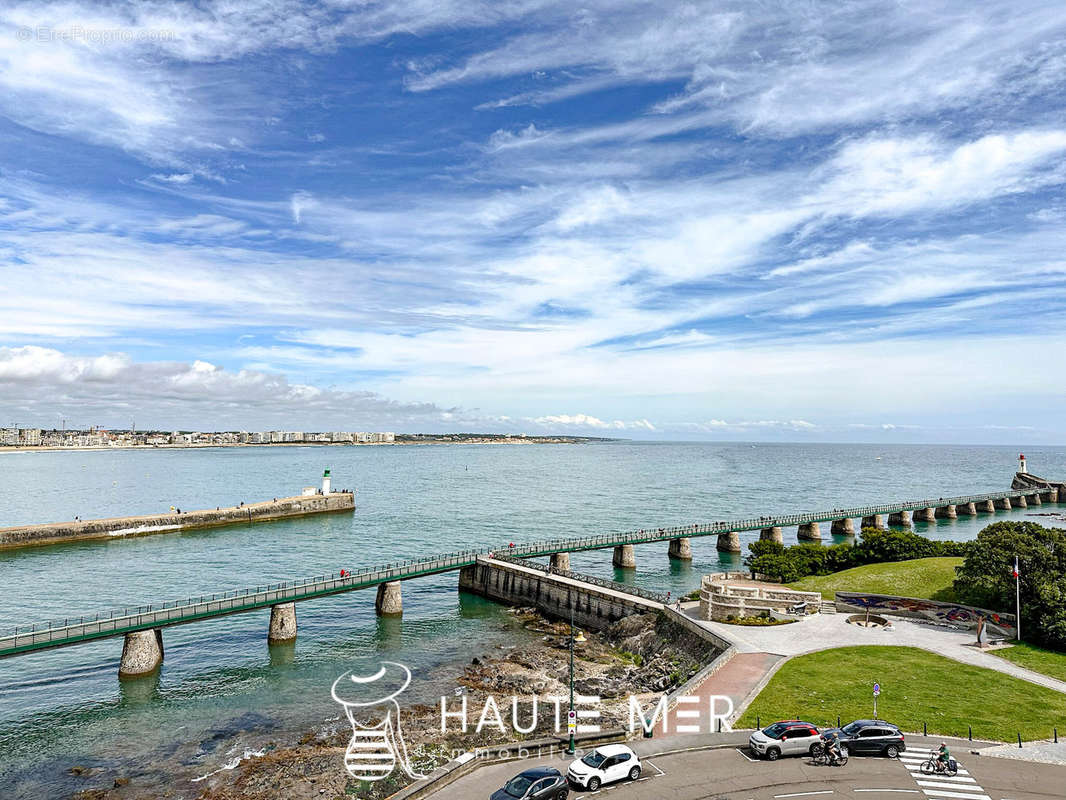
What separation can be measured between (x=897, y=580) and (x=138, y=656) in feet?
223

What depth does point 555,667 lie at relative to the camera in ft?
169

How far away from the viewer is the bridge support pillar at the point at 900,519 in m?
138

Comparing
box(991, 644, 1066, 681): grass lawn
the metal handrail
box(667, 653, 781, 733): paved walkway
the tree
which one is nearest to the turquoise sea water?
the metal handrail

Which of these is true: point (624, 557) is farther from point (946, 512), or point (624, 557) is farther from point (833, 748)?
point (946, 512)

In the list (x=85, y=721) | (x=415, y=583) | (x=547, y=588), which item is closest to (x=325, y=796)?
(x=85, y=721)

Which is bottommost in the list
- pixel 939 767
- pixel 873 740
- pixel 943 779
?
pixel 943 779

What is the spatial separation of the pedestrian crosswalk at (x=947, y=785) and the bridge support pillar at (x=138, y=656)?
52.9 metres

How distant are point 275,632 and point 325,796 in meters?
29.9

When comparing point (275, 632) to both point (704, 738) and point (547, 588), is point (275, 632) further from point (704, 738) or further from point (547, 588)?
point (704, 738)

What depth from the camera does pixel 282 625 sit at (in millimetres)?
59125

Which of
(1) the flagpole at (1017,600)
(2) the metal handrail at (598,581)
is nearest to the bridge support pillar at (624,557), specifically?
(2) the metal handrail at (598,581)

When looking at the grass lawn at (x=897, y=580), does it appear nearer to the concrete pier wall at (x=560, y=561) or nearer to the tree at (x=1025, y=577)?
the tree at (x=1025, y=577)

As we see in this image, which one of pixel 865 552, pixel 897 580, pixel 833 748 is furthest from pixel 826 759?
pixel 865 552

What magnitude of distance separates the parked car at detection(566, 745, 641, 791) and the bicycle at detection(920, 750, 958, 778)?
1224 cm
